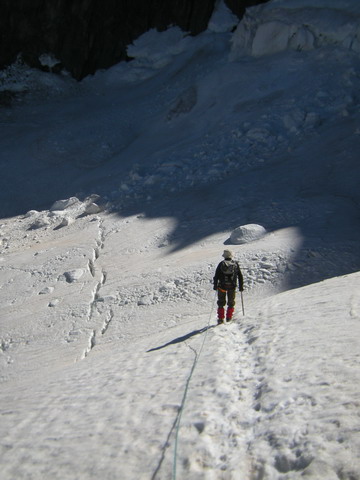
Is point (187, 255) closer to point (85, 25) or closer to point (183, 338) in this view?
point (183, 338)

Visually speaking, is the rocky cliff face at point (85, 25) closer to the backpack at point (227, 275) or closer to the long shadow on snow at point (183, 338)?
the backpack at point (227, 275)

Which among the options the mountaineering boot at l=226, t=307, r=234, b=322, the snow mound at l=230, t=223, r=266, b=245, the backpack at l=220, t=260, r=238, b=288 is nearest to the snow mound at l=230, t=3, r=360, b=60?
the snow mound at l=230, t=223, r=266, b=245

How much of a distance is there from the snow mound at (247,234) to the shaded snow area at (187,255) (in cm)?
4

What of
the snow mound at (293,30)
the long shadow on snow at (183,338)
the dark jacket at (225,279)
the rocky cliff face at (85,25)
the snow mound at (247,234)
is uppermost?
the rocky cliff face at (85,25)

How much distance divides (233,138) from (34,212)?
6.36 m

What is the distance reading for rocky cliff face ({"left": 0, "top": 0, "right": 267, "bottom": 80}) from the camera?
2244 cm

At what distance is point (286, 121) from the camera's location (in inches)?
572

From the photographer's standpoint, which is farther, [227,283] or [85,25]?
[85,25]

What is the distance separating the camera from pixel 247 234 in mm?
9492

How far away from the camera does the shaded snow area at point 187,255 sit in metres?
3.46

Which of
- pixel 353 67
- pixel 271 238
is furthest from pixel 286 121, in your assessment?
pixel 271 238

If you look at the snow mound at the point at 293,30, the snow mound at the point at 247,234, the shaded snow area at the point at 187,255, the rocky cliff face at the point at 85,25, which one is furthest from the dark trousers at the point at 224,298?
the rocky cliff face at the point at 85,25

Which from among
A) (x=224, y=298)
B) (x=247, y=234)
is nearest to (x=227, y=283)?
(x=224, y=298)

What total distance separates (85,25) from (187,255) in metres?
18.0
